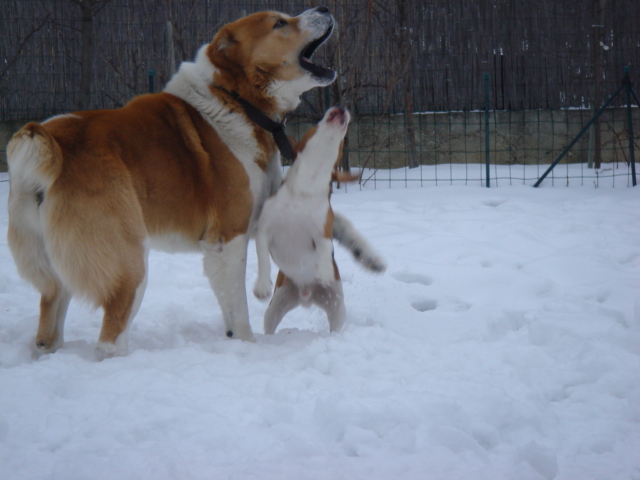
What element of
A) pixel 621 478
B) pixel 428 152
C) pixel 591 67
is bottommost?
pixel 621 478

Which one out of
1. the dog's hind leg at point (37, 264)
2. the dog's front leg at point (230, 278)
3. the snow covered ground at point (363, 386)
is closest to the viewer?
the snow covered ground at point (363, 386)

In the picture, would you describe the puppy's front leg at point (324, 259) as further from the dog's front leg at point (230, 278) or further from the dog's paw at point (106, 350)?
the dog's paw at point (106, 350)

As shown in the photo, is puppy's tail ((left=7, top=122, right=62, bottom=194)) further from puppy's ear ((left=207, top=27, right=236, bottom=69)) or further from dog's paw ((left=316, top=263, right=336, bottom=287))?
dog's paw ((left=316, top=263, right=336, bottom=287))

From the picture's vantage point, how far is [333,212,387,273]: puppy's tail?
3346 millimetres

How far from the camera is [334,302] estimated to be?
10.8ft

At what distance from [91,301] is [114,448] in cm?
90

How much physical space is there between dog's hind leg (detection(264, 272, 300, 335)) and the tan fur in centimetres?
32

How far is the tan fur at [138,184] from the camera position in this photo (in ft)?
7.75

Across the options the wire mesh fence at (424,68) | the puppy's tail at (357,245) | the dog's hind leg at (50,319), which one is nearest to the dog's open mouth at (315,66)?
the puppy's tail at (357,245)

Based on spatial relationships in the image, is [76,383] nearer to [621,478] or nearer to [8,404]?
[8,404]

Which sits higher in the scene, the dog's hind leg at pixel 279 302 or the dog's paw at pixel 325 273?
the dog's paw at pixel 325 273

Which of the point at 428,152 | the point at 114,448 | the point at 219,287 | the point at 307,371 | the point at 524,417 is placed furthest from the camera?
the point at 428,152

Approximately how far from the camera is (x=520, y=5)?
8969 millimetres

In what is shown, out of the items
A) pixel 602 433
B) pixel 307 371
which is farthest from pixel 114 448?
pixel 602 433
